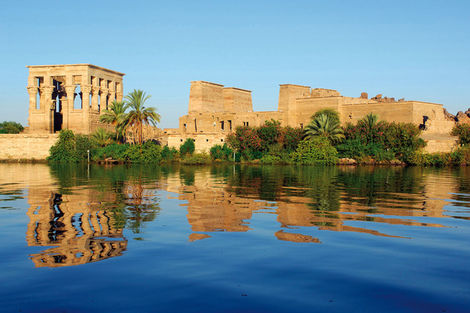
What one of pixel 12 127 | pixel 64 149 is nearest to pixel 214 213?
pixel 64 149

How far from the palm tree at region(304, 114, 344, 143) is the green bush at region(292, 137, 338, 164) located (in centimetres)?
94

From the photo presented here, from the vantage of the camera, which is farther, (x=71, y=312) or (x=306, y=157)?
(x=306, y=157)

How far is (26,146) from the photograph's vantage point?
2256 inches

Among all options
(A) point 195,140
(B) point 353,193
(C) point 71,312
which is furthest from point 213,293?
(A) point 195,140

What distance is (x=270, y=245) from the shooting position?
7973mm

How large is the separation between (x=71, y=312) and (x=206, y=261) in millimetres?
2298

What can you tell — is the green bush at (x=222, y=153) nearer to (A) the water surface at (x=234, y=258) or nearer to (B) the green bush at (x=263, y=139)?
(B) the green bush at (x=263, y=139)

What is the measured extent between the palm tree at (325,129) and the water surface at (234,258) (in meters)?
36.0

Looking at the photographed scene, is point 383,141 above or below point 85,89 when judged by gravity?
below

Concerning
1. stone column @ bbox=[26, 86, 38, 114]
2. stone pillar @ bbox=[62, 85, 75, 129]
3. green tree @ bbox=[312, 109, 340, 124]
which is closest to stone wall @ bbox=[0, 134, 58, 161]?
stone pillar @ bbox=[62, 85, 75, 129]

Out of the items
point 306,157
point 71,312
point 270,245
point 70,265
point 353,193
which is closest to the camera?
point 71,312

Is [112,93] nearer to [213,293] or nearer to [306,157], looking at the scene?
[306,157]

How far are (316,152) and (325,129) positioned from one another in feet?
10.6

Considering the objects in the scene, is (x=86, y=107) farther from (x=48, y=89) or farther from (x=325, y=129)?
(x=325, y=129)
